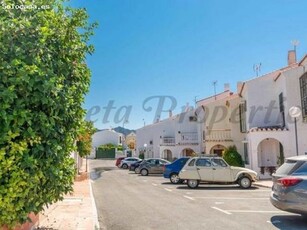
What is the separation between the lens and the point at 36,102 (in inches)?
196

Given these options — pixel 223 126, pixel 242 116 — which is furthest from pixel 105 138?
pixel 242 116

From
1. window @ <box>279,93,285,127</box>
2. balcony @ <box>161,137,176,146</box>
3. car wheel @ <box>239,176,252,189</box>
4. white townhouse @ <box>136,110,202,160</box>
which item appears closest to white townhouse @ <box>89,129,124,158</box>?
white townhouse @ <box>136,110,202,160</box>

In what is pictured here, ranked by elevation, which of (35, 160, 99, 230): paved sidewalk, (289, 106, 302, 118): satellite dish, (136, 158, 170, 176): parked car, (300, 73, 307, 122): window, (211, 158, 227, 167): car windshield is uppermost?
(300, 73, 307, 122): window

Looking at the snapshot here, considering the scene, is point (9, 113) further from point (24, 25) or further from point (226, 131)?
point (226, 131)

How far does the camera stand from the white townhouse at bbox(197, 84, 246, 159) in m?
30.9

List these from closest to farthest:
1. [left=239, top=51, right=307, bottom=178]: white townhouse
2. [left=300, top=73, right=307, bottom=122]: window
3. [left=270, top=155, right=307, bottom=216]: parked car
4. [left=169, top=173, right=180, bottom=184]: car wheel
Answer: [left=270, top=155, right=307, bottom=216]: parked car → [left=300, top=73, right=307, bottom=122]: window → [left=169, top=173, right=180, bottom=184]: car wheel → [left=239, top=51, right=307, bottom=178]: white townhouse

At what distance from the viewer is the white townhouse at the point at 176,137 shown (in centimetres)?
4159

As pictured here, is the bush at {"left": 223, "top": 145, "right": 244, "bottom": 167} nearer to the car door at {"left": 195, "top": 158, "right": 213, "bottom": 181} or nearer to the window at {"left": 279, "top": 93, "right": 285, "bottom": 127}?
the window at {"left": 279, "top": 93, "right": 285, "bottom": 127}

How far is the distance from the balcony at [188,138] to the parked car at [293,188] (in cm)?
3263

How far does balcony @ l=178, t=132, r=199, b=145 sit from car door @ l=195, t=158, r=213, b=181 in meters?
22.4

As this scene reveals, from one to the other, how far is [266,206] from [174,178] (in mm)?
10807

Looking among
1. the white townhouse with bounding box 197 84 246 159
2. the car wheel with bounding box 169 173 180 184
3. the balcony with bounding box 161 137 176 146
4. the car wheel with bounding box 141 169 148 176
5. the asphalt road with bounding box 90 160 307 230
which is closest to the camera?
the asphalt road with bounding box 90 160 307 230

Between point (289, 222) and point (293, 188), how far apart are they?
4.18ft

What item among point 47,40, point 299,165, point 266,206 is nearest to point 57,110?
point 47,40
